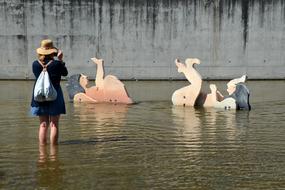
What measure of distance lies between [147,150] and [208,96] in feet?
16.8

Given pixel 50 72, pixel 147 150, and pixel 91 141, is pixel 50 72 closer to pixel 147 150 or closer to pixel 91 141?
pixel 91 141

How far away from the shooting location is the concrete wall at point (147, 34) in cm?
2125

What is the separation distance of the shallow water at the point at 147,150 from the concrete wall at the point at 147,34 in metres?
9.93

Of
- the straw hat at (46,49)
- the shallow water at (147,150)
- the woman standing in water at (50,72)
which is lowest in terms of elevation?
the shallow water at (147,150)

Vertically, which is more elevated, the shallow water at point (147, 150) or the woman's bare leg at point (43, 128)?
the woman's bare leg at point (43, 128)

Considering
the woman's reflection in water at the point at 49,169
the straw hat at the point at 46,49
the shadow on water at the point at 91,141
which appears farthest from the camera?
the shadow on water at the point at 91,141

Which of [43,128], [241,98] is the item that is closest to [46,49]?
[43,128]

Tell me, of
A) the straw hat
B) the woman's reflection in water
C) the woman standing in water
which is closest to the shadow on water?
the woman's reflection in water

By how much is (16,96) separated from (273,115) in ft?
23.7

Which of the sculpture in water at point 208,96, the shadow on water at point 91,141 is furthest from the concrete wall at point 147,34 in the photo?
the shadow on water at point 91,141

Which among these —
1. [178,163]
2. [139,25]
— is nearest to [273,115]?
[178,163]

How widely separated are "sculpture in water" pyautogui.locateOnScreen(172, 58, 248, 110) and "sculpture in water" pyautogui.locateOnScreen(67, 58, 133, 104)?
1278 mm

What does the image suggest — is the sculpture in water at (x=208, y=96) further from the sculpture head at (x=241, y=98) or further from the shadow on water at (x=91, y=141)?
the shadow on water at (x=91, y=141)

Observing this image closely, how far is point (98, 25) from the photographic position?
70.0 feet
